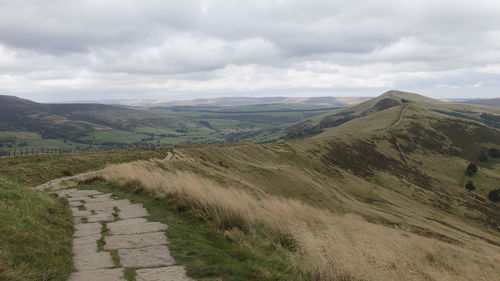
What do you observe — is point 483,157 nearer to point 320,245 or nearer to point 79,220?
point 320,245

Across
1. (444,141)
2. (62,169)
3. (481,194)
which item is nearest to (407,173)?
(481,194)

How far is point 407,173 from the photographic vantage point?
119875mm

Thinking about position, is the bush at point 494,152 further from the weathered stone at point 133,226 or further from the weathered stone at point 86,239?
the weathered stone at point 86,239

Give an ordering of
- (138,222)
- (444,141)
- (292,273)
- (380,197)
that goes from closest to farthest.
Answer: (292,273), (138,222), (380,197), (444,141)

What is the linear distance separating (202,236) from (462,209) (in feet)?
346

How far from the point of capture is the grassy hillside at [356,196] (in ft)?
33.9

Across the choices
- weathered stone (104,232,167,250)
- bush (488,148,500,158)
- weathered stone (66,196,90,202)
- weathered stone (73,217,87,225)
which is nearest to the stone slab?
weathered stone (104,232,167,250)

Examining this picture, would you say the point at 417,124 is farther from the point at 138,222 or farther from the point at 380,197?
the point at 138,222

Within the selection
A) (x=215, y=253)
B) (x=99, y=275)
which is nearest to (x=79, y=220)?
(x=99, y=275)

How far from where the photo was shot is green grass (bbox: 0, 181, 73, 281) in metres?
6.54

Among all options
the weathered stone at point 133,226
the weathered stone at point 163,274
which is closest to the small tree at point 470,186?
the weathered stone at point 133,226

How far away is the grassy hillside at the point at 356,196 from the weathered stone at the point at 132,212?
4.35 feet

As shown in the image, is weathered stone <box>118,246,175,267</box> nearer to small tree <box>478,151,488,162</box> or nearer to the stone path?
the stone path

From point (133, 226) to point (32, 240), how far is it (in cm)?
352
